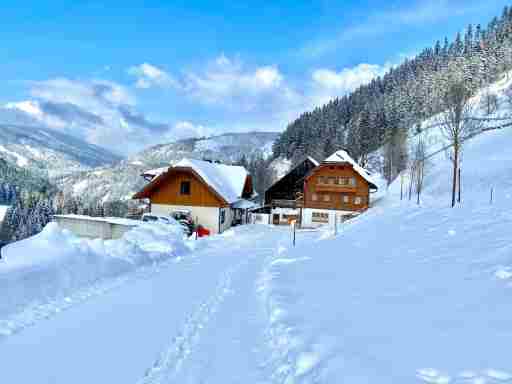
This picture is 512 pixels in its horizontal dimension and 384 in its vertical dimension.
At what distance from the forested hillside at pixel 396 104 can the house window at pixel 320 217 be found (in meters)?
39.9

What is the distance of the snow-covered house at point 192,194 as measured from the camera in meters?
36.0

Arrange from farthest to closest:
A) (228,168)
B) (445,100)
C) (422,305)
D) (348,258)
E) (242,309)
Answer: (228,168)
(445,100)
(348,258)
(242,309)
(422,305)

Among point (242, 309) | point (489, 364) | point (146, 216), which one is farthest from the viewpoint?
point (146, 216)

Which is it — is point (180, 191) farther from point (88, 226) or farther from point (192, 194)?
point (88, 226)

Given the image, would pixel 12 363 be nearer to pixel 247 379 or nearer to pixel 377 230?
pixel 247 379

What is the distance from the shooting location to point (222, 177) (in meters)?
41.2

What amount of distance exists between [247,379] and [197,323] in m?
2.69

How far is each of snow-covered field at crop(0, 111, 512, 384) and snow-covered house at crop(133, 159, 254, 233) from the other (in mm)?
19816

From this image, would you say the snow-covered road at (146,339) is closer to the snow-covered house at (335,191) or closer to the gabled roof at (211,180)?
the gabled roof at (211,180)

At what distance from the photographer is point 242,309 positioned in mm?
9453

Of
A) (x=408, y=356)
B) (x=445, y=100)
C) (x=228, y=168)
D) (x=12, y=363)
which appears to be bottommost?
(x=12, y=363)

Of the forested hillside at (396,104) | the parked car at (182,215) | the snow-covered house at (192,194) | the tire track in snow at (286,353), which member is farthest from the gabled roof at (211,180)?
the forested hillside at (396,104)

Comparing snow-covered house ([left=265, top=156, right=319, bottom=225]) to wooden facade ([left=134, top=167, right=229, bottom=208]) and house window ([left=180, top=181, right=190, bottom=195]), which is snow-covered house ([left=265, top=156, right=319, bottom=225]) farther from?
house window ([left=180, top=181, right=190, bottom=195])

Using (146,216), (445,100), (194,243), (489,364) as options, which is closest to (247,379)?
(489,364)
